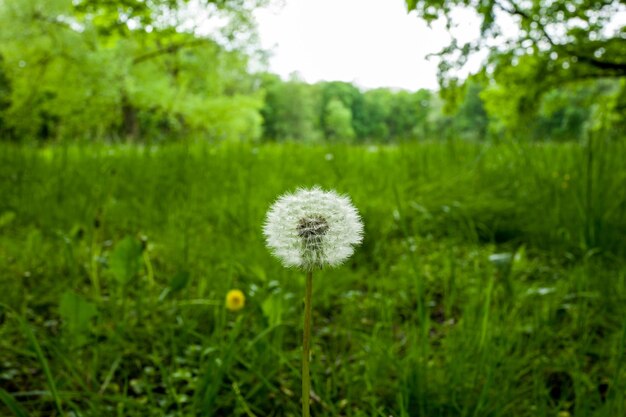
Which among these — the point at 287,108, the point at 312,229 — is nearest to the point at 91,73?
the point at 312,229

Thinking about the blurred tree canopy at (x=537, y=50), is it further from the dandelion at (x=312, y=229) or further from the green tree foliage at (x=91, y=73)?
the green tree foliage at (x=91, y=73)

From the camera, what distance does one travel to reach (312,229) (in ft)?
2.58

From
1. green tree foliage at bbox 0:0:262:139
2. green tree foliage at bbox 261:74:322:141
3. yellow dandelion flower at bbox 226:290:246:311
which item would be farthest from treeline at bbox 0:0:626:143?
green tree foliage at bbox 261:74:322:141

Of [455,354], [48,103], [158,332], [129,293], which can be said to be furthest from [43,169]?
[48,103]

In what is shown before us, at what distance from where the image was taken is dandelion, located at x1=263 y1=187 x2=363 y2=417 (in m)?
0.77

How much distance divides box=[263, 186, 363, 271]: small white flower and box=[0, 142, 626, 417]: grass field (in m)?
0.40

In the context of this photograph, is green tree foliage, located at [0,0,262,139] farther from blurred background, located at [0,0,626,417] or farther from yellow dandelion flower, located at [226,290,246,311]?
yellow dandelion flower, located at [226,290,246,311]

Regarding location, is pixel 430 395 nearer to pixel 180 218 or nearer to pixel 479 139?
pixel 180 218

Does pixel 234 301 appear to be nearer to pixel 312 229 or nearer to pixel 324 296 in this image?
pixel 324 296

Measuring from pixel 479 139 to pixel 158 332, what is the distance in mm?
4658

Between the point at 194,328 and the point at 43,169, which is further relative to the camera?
the point at 43,169

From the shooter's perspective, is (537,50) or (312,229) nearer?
(312,229)

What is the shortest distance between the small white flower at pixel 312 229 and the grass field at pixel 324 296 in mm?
398

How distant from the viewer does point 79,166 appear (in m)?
4.40
